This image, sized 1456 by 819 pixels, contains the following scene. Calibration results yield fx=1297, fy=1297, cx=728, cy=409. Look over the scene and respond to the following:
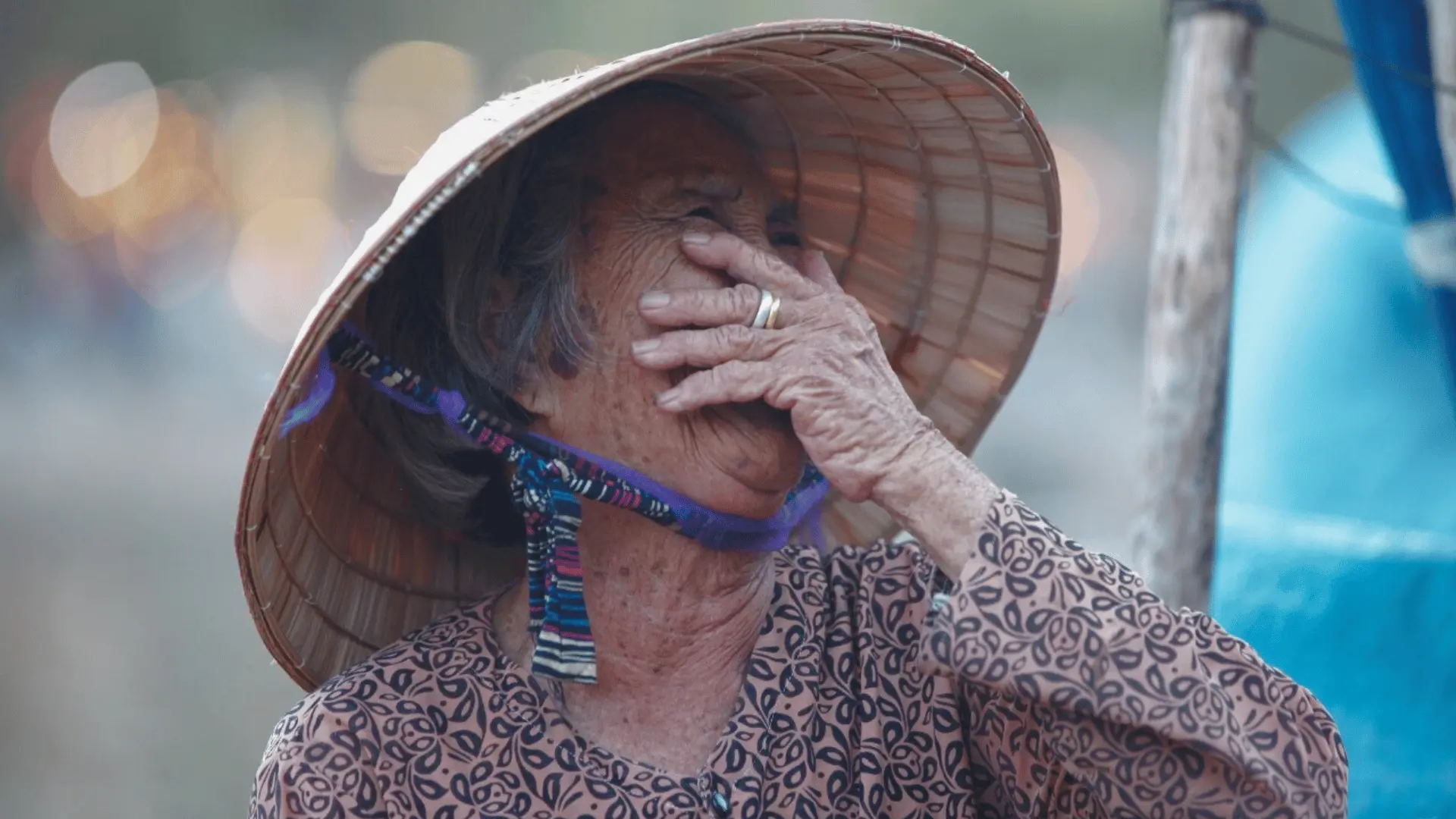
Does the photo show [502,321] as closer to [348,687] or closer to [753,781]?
[348,687]

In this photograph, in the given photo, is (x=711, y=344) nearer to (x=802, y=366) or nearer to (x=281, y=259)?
(x=802, y=366)

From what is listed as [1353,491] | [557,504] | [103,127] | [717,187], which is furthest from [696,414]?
[103,127]

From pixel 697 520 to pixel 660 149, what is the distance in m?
0.51

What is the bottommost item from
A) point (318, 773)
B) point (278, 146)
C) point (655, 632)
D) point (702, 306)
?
point (318, 773)

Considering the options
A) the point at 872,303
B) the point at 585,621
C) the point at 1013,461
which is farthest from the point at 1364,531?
the point at 1013,461

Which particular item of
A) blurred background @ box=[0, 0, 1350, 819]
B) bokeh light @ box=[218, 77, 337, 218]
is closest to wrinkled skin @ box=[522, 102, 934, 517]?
blurred background @ box=[0, 0, 1350, 819]

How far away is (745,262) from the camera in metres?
1.64

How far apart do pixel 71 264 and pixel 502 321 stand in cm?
1737

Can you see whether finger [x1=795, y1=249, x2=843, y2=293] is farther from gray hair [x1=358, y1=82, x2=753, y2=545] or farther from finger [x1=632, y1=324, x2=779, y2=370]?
gray hair [x1=358, y1=82, x2=753, y2=545]

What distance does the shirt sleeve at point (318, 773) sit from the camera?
1.56 m

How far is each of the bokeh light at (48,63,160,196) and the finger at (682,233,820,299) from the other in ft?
54.7

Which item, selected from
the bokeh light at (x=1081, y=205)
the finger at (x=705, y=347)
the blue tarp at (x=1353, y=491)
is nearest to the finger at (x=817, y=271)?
the finger at (x=705, y=347)

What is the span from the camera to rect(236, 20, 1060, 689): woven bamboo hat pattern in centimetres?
147

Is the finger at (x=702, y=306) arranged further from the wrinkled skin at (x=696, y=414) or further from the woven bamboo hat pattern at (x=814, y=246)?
the woven bamboo hat pattern at (x=814, y=246)
